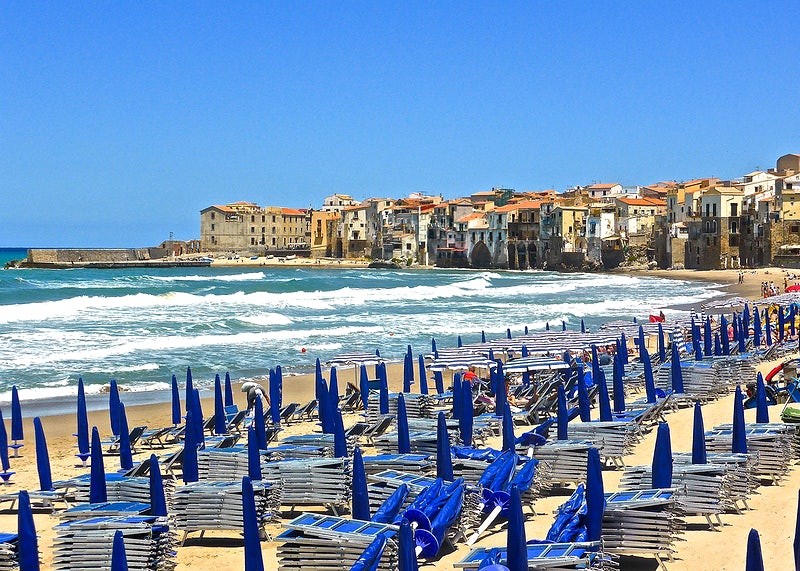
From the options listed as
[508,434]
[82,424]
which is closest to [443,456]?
[508,434]

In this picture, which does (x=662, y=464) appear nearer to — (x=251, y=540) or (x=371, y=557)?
(x=371, y=557)

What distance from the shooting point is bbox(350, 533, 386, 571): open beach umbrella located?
7.49 metres

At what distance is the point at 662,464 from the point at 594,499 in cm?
149

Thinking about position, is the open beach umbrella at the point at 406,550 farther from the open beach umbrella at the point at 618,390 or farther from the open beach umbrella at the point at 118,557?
the open beach umbrella at the point at 618,390

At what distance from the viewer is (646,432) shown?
13.9 metres

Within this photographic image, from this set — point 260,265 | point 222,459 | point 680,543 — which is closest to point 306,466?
point 222,459

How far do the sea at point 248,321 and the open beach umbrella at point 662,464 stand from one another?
520 inches

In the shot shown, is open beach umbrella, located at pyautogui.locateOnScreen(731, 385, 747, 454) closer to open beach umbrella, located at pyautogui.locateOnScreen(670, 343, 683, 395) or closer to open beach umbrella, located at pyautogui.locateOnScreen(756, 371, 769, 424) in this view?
open beach umbrella, located at pyautogui.locateOnScreen(756, 371, 769, 424)

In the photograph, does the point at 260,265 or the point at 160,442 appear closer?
the point at 160,442

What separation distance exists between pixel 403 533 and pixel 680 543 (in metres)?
3.87

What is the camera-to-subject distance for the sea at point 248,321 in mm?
24547

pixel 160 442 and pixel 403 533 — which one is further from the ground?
pixel 403 533

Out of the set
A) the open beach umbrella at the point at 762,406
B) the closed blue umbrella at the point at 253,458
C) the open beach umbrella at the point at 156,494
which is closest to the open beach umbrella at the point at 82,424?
the closed blue umbrella at the point at 253,458

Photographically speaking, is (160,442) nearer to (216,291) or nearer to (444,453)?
(444,453)
